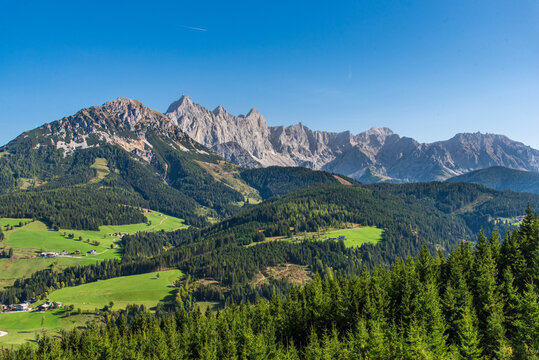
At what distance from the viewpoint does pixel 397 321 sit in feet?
227

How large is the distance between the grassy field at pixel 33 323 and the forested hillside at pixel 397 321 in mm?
70688

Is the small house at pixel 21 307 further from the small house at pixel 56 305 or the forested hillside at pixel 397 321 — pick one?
the forested hillside at pixel 397 321

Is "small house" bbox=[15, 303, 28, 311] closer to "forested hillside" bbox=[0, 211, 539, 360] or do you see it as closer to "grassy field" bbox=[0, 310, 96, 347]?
"grassy field" bbox=[0, 310, 96, 347]

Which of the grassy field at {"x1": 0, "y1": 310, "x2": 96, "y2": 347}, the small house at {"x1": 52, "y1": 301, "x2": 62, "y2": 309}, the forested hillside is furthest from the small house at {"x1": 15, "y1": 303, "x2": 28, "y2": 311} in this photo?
the forested hillside

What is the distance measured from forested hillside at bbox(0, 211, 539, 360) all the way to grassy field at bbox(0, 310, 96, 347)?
70688mm

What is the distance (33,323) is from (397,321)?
180m

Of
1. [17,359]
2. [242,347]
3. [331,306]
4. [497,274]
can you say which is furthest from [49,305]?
[497,274]

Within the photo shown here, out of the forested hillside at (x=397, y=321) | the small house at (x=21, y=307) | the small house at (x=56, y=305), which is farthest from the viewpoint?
the small house at (x=21, y=307)

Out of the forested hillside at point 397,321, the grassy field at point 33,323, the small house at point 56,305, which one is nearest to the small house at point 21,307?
the grassy field at point 33,323

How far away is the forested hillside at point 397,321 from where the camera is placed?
52094mm

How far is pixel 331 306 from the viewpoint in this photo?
79812mm

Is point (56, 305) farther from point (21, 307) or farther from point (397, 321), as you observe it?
point (397, 321)

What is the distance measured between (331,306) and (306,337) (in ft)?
33.4

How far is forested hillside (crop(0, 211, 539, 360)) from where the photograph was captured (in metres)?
52.1
